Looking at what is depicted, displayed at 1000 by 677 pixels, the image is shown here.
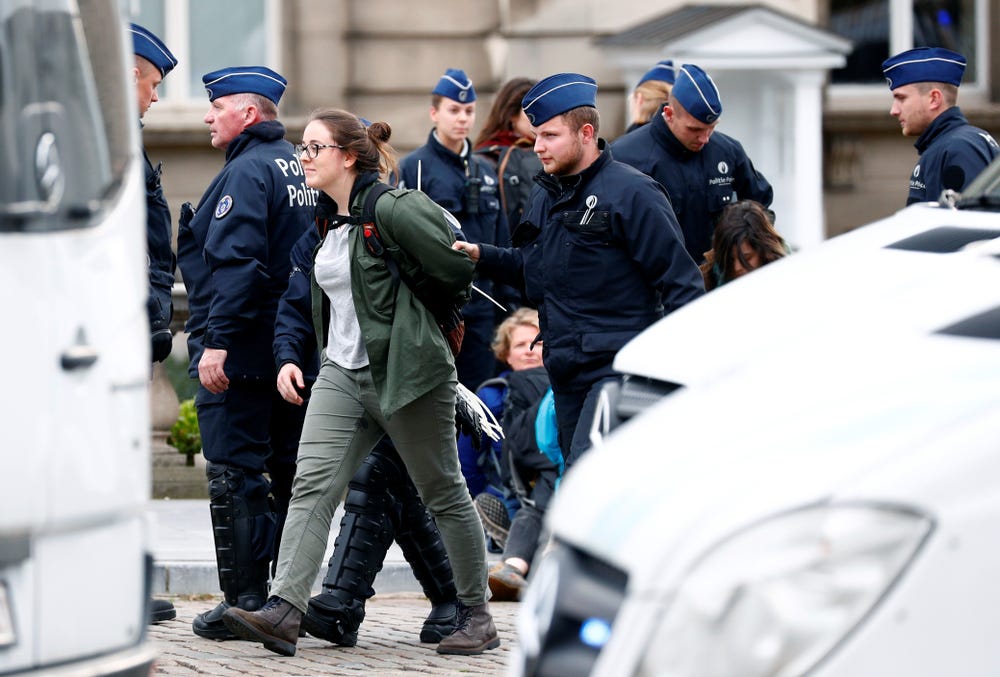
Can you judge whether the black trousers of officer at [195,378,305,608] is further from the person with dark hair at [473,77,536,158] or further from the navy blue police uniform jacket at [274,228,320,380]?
the person with dark hair at [473,77,536,158]

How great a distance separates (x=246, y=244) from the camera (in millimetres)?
6754

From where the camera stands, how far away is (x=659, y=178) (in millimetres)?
7766

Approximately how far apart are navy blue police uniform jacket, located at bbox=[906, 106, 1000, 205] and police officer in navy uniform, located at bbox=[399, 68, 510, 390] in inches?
97.6

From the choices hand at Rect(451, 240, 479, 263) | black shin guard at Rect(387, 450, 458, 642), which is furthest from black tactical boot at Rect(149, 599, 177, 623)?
hand at Rect(451, 240, 479, 263)

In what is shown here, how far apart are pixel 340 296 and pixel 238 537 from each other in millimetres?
1087

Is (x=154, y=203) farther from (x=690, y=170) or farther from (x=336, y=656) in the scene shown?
(x=690, y=170)

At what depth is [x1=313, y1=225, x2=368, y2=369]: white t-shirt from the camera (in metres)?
6.24

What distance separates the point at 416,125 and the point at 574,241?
893cm

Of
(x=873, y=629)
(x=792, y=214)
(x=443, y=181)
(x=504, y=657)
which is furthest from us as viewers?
(x=792, y=214)

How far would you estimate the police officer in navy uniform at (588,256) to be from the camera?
19.5 feet

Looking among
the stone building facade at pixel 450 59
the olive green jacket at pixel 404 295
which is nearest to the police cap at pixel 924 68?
the olive green jacket at pixel 404 295

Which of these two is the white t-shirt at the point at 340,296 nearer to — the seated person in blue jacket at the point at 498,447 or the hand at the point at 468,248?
the hand at the point at 468,248

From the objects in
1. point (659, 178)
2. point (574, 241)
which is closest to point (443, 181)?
point (659, 178)

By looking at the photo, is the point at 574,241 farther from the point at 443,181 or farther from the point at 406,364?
the point at 443,181
